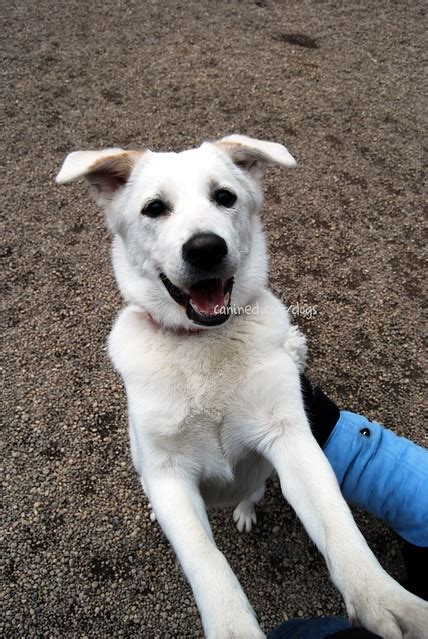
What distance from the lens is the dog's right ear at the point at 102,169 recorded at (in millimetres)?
1900

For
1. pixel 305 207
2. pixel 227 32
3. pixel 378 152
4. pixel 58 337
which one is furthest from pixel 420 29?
pixel 58 337

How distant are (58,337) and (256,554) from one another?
6.05 feet

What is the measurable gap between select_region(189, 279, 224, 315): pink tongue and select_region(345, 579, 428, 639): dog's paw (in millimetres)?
1053

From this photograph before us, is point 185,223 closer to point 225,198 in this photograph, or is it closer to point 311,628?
point 225,198

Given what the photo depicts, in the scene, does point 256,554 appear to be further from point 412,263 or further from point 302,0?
point 302,0

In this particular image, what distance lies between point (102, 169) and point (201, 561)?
5.21ft

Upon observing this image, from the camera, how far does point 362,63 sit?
5.64 meters

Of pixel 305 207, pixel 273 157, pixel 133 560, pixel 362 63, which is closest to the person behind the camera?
pixel 273 157

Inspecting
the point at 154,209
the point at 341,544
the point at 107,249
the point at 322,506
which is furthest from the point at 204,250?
the point at 107,249

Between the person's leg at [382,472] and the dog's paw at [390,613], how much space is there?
580 millimetres

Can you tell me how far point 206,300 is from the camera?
188 cm

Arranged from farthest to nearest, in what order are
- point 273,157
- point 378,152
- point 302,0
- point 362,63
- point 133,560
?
point 302,0 < point 362,63 < point 378,152 < point 133,560 < point 273,157

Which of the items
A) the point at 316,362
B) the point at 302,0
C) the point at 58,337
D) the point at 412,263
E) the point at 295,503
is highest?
Answer: the point at 302,0

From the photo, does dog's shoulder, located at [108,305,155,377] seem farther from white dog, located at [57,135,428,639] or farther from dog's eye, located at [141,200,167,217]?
dog's eye, located at [141,200,167,217]
